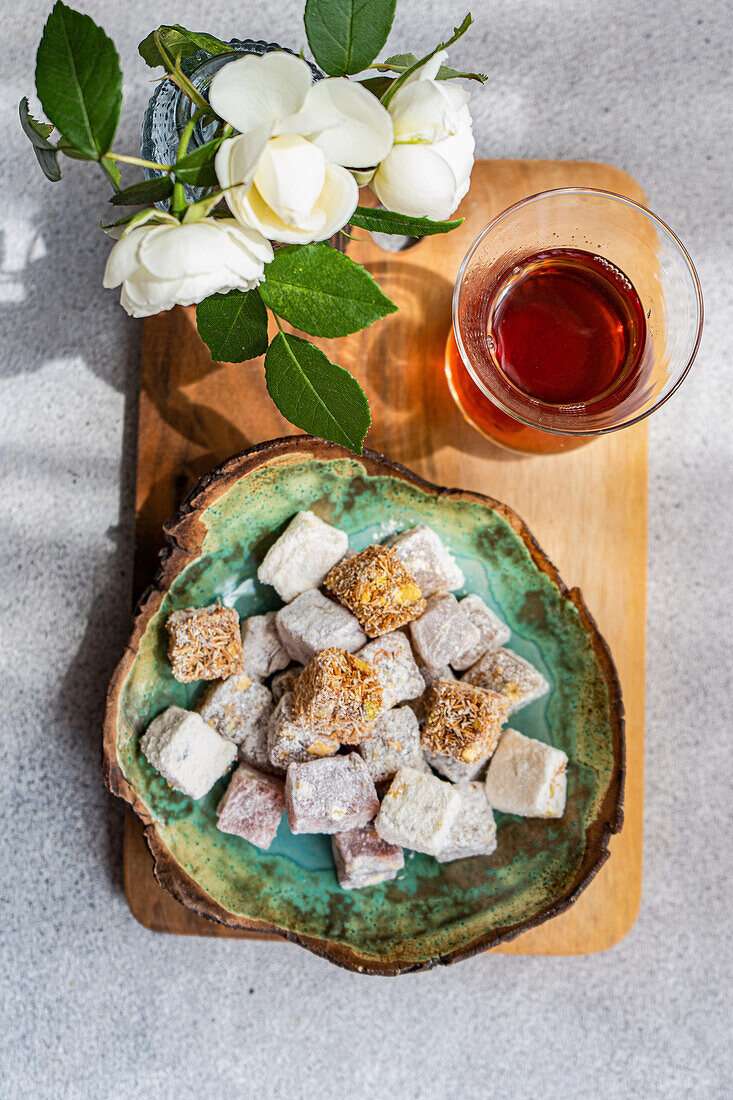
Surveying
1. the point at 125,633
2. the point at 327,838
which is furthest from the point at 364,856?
the point at 125,633

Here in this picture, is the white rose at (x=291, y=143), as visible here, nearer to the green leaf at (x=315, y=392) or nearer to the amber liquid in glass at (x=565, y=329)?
the green leaf at (x=315, y=392)

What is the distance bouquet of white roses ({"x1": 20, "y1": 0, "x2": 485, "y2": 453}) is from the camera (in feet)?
1.86

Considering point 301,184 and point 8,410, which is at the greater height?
point 301,184

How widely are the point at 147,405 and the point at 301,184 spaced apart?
2.35 feet

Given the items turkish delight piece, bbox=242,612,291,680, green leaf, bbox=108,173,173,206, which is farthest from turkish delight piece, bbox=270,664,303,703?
green leaf, bbox=108,173,173,206

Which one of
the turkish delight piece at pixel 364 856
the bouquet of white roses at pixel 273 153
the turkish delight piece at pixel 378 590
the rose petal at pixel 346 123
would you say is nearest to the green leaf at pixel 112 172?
the bouquet of white roses at pixel 273 153

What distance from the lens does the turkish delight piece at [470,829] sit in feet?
3.48

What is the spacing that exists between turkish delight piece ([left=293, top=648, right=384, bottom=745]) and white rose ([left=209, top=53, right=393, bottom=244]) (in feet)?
1.80

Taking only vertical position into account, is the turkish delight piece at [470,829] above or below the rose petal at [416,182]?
below

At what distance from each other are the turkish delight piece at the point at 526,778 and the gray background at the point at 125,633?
354 millimetres

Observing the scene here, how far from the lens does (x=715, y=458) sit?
135 cm

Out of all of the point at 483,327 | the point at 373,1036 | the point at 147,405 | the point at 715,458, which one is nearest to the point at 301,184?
the point at 483,327

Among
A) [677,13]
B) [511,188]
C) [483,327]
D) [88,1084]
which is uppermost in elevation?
[677,13]

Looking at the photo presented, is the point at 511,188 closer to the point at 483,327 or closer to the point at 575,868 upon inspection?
the point at 483,327
